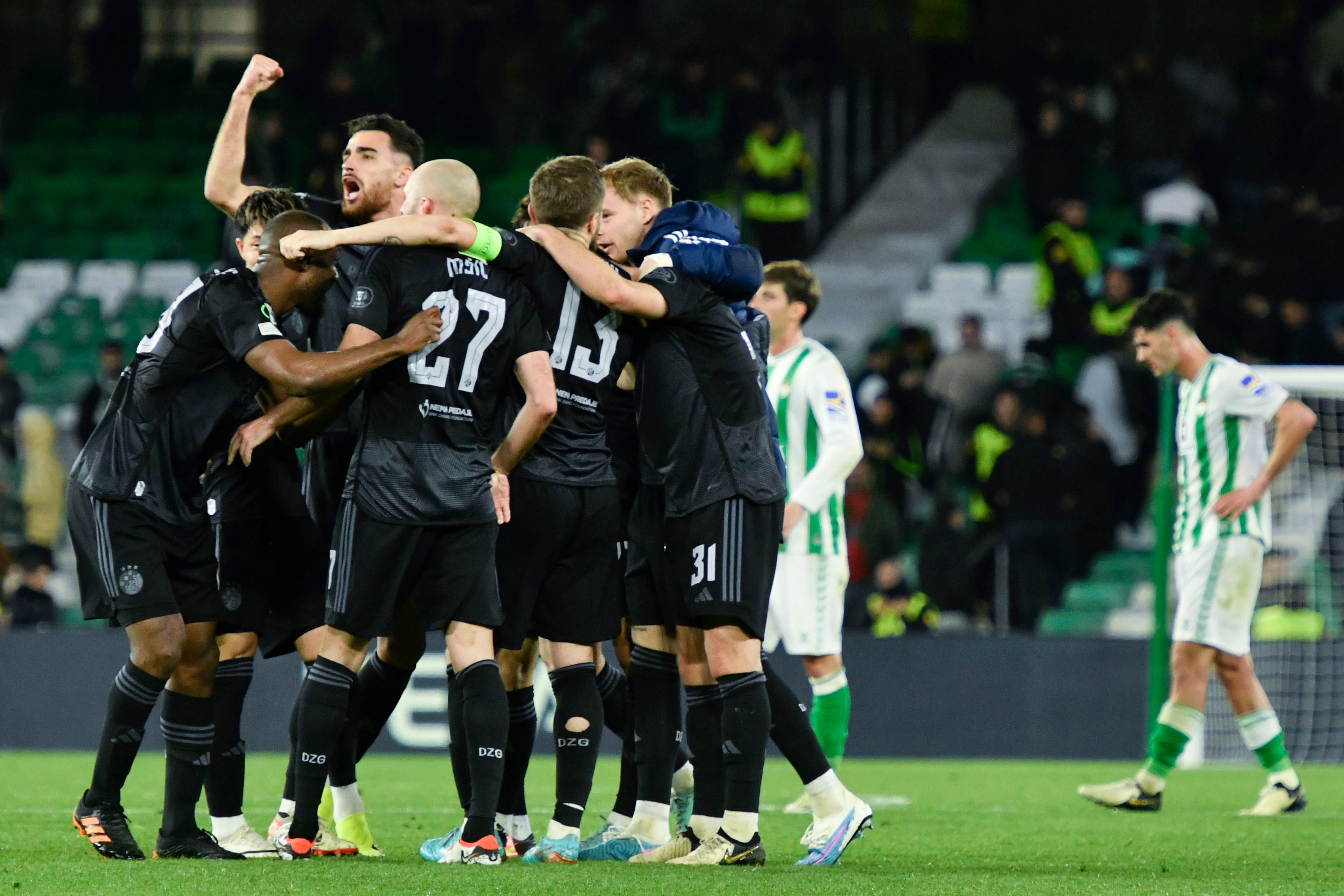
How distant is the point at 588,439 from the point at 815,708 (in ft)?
7.71

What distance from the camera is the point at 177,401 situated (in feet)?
18.8

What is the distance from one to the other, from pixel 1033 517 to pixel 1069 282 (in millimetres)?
2422

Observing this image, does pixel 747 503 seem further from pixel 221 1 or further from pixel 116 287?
pixel 221 1

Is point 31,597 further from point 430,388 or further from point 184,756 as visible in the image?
point 430,388

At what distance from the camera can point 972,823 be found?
7.62 metres

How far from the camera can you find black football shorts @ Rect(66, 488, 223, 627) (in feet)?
18.4

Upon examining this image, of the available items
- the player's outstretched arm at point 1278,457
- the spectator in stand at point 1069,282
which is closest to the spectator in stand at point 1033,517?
the spectator in stand at point 1069,282

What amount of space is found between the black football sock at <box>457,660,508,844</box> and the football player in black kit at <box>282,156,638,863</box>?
10.2 inches

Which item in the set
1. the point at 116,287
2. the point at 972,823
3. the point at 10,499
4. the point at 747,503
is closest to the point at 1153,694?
the point at 972,823

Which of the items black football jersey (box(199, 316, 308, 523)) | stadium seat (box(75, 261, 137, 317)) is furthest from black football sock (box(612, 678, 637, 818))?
stadium seat (box(75, 261, 137, 317))

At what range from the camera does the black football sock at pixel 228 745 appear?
5879 mm

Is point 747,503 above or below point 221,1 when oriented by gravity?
below

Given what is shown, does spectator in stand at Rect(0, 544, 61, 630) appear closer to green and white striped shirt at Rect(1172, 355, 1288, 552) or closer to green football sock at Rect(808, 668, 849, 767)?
green football sock at Rect(808, 668, 849, 767)

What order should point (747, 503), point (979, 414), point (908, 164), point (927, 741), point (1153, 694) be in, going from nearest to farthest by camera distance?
point (747, 503) < point (1153, 694) < point (927, 741) < point (979, 414) < point (908, 164)
